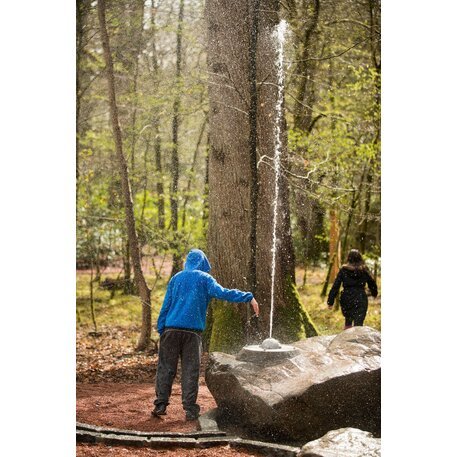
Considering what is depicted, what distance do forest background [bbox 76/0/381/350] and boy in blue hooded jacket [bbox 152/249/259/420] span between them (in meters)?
0.20

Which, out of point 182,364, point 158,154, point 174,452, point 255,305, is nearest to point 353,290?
point 255,305

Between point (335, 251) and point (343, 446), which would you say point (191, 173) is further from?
point (343, 446)

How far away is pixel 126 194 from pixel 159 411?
182 centimetres

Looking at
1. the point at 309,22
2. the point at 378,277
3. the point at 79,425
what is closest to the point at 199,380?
the point at 79,425

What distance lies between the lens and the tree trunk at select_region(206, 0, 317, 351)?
5633 millimetres

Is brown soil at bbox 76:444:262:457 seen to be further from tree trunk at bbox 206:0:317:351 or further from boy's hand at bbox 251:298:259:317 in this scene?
boy's hand at bbox 251:298:259:317

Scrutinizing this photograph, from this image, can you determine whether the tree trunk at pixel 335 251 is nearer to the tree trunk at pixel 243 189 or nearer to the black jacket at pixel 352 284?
the black jacket at pixel 352 284

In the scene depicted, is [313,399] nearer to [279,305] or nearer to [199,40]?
[279,305]

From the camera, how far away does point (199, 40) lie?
5895mm

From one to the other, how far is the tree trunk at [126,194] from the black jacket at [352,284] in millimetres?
1565

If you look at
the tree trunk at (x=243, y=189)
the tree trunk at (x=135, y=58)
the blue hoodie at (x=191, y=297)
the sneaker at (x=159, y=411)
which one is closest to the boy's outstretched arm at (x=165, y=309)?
the blue hoodie at (x=191, y=297)

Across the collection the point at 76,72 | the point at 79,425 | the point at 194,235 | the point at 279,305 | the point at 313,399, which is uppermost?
the point at 76,72

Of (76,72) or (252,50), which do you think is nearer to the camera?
(252,50)
